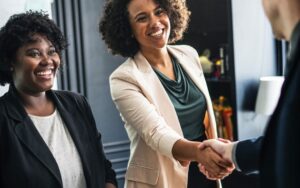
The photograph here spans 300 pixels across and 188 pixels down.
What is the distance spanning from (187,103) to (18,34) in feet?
2.24

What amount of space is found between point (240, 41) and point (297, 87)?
205 cm

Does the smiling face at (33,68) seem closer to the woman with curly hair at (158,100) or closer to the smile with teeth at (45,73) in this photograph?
the smile with teeth at (45,73)

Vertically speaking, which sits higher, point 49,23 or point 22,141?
point 49,23

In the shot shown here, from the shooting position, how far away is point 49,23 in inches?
63.0

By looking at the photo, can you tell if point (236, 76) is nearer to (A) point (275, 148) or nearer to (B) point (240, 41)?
(B) point (240, 41)

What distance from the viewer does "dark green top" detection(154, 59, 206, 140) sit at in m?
1.70

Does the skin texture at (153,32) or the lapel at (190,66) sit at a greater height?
the skin texture at (153,32)

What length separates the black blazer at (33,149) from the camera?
1355 millimetres

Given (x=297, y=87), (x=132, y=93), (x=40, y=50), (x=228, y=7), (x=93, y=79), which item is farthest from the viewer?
(x=93, y=79)

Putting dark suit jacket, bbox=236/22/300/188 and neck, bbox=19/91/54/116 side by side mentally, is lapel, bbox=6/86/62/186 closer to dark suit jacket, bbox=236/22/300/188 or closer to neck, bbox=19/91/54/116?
neck, bbox=19/91/54/116

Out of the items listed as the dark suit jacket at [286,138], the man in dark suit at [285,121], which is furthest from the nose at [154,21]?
the dark suit jacket at [286,138]

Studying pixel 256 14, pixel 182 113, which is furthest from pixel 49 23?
pixel 256 14

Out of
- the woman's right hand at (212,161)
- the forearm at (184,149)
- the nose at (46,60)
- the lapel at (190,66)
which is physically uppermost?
the nose at (46,60)

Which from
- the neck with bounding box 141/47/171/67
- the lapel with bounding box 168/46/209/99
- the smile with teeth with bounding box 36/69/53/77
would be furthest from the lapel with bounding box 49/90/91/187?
the lapel with bounding box 168/46/209/99
